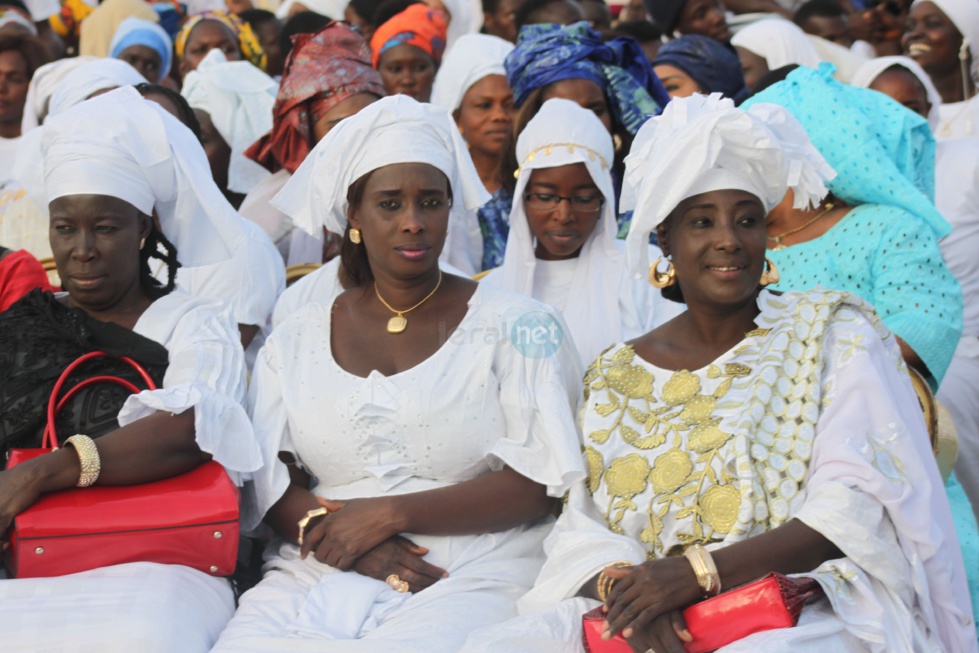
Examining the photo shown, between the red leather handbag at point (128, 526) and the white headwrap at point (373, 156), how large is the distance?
41.0 inches

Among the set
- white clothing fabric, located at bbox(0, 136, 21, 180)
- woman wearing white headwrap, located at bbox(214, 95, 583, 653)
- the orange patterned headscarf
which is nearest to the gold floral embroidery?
woman wearing white headwrap, located at bbox(214, 95, 583, 653)

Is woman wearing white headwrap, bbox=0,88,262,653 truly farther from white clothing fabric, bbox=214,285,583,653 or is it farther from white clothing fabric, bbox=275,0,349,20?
white clothing fabric, bbox=275,0,349,20

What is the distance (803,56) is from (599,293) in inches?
149

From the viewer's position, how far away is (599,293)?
517 centimetres

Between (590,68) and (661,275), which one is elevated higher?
(590,68)

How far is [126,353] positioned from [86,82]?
2.75 metres

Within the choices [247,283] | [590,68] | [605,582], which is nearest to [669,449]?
[605,582]

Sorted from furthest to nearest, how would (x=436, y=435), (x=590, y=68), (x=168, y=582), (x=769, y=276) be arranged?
(x=590, y=68)
(x=436, y=435)
(x=769, y=276)
(x=168, y=582)

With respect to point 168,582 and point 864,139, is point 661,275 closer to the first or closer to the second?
point 864,139

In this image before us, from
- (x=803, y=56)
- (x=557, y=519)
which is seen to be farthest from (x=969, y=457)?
(x=803, y=56)

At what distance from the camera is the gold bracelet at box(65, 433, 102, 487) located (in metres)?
3.80

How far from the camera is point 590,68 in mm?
6344

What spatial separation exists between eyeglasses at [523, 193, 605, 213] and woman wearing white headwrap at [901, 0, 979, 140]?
333 cm

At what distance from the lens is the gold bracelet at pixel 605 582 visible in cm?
359
